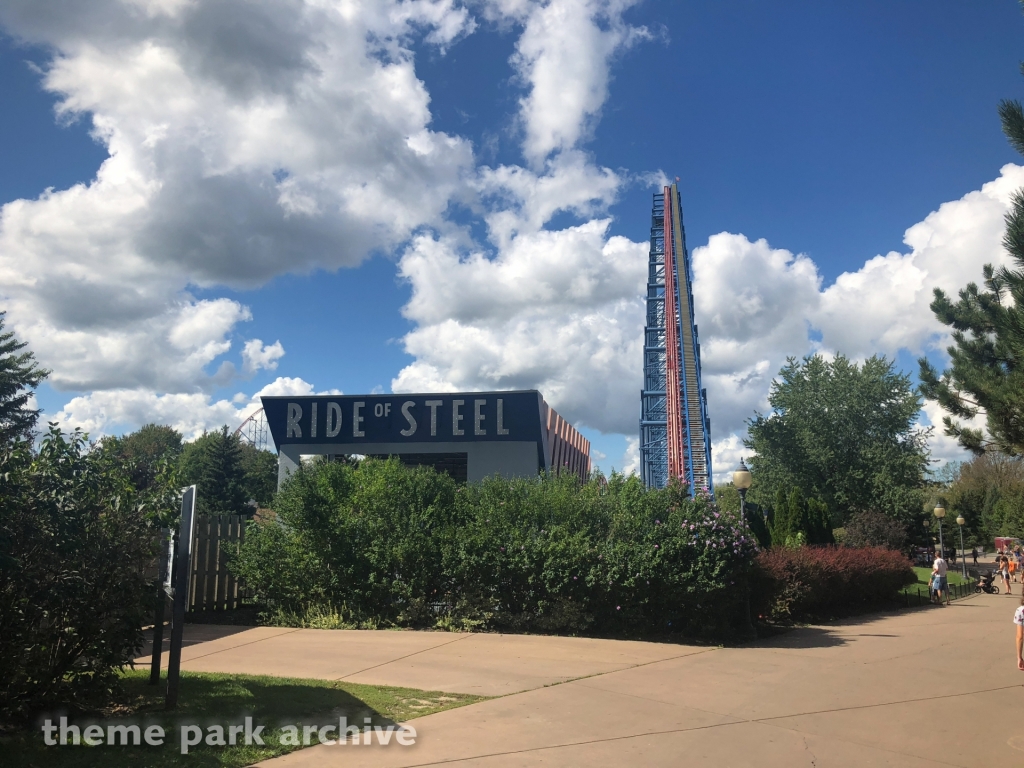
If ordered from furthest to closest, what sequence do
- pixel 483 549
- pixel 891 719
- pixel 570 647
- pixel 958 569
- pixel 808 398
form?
pixel 808 398 < pixel 958 569 < pixel 483 549 < pixel 570 647 < pixel 891 719

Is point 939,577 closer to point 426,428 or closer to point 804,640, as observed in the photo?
point 804,640

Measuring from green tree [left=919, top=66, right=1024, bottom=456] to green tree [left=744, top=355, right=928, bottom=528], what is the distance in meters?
25.4

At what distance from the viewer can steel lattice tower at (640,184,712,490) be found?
53.7m

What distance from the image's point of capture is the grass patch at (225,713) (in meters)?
5.34

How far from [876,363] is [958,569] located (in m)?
10.9

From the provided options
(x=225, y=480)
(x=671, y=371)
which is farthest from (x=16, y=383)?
(x=671, y=371)

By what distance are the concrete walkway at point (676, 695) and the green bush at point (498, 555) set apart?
31.7 inches

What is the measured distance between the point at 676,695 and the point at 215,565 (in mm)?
10365

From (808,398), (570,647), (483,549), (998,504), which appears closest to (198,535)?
(483,549)

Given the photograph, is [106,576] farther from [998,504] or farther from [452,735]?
[998,504]

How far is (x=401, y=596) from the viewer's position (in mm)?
12867

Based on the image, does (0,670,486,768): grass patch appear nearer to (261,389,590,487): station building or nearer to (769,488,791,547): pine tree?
(261,389,590,487): station building

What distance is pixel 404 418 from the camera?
2447 cm

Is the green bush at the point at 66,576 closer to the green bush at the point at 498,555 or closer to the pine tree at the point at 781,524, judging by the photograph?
the green bush at the point at 498,555
